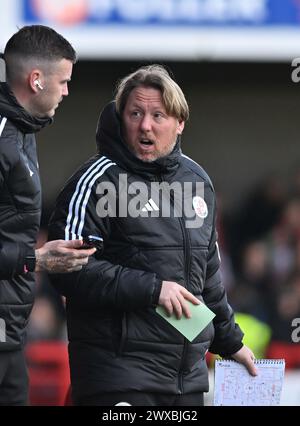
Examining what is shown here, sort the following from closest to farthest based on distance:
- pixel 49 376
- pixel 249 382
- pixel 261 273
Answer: pixel 249 382
pixel 49 376
pixel 261 273

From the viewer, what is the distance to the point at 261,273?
11.0 meters

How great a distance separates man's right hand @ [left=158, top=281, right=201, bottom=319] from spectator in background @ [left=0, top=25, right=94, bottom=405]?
352 millimetres

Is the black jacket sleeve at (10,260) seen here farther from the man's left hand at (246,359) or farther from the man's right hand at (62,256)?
the man's left hand at (246,359)

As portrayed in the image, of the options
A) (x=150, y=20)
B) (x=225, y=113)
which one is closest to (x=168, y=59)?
(x=150, y=20)

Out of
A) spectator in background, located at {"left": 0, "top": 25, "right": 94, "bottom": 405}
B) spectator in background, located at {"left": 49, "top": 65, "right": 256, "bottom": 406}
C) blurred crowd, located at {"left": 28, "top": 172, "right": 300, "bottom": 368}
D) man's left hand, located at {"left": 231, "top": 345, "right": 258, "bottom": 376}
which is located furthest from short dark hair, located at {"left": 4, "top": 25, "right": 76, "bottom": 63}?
blurred crowd, located at {"left": 28, "top": 172, "right": 300, "bottom": 368}

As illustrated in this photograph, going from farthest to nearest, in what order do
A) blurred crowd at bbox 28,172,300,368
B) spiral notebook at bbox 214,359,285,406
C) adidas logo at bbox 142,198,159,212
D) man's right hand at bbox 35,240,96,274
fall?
blurred crowd at bbox 28,172,300,368 → spiral notebook at bbox 214,359,285,406 → adidas logo at bbox 142,198,159,212 → man's right hand at bbox 35,240,96,274

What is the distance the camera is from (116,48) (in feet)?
36.0

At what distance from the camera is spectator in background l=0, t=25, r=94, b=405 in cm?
449

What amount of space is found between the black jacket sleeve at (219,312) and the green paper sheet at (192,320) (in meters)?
0.33

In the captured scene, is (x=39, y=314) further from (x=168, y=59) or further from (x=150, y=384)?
(x=150, y=384)

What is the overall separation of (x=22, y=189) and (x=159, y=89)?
0.74 meters

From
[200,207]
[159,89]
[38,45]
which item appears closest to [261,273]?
[200,207]

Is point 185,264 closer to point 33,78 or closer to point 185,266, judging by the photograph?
point 185,266

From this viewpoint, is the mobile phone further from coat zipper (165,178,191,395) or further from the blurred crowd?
the blurred crowd
